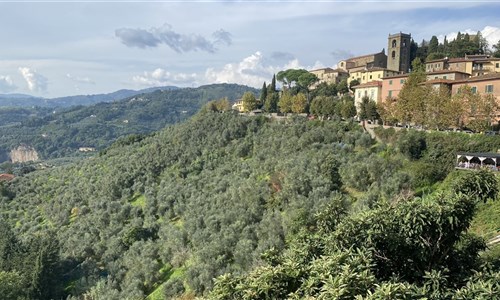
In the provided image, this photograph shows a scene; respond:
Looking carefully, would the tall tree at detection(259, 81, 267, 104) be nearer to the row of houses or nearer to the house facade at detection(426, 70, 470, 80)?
the row of houses

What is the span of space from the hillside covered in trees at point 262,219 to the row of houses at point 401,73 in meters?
11.2

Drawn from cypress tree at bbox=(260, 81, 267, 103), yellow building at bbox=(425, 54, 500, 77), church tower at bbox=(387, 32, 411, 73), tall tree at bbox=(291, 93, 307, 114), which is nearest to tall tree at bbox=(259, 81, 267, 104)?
cypress tree at bbox=(260, 81, 267, 103)

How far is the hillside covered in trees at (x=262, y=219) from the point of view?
13582 mm

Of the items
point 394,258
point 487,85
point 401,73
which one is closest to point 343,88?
point 401,73

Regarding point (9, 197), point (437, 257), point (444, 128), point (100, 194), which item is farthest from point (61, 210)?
point (437, 257)

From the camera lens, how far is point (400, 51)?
84125 millimetres

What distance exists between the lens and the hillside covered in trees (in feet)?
44.6

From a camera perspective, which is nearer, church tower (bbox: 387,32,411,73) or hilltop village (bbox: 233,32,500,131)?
hilltop village (bbox: 233,32,500,131)

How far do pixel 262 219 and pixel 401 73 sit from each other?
178ft

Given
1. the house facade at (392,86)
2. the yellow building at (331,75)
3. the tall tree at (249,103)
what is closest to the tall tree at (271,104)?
the tall tree at (249,103)

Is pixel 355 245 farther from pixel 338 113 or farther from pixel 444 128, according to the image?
pixel 338 113

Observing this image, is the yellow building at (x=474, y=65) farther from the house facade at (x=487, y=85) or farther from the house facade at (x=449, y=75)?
the house facade at (x=487, y=85)

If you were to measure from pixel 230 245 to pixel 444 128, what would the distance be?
26.4 m

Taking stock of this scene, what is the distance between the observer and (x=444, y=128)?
4253cm
